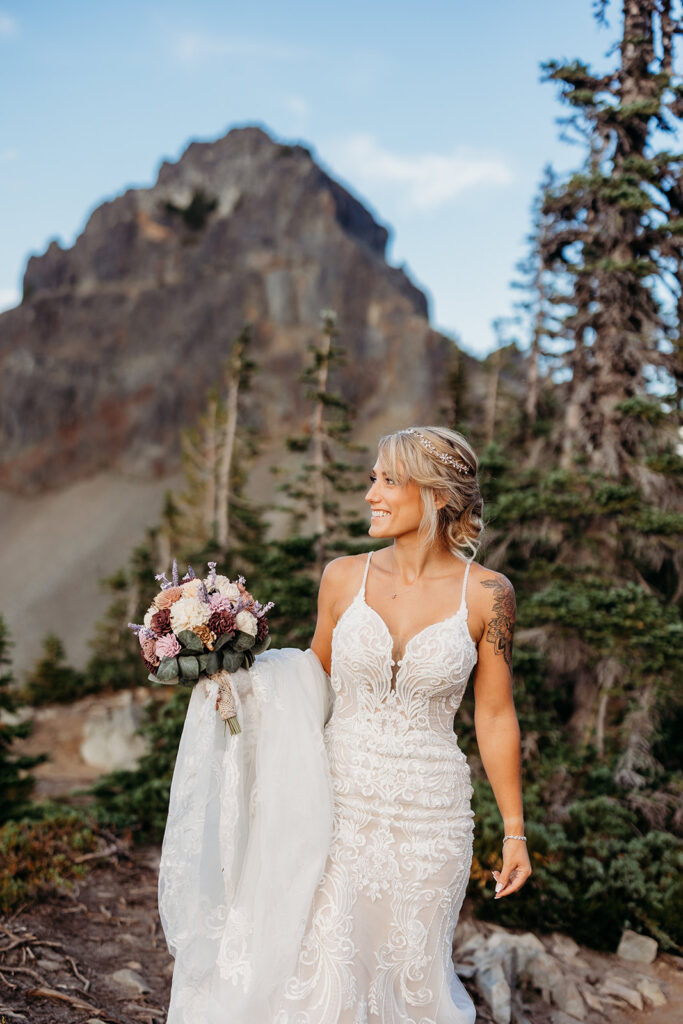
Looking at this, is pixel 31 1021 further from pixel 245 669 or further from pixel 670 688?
pixel 670 688

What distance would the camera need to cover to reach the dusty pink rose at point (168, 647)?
2947mm

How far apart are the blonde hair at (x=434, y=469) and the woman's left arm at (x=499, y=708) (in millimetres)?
361

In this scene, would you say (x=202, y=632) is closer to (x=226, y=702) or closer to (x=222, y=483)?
(x=226, y=702)

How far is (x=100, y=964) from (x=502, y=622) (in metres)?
3.67

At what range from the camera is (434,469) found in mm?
3316

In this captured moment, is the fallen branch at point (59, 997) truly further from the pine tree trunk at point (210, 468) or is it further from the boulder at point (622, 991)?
the pine tree trunk at point (210, 468)

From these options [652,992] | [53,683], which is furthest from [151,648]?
[53,683]

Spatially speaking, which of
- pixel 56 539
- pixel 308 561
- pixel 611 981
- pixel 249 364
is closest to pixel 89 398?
pixel 56 539

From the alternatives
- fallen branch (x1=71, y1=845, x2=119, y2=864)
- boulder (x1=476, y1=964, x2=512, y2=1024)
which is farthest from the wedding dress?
fallen branch (x1=71, y1=845, x2=119, y2=864)

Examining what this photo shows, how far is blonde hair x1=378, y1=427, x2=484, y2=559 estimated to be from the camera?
10.9ft

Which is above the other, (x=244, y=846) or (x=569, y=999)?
(x=244, y=846)

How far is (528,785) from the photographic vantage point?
850 centimetres

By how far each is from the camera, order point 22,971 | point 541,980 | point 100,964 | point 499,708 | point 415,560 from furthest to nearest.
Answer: point 541,980 < point 100,964 < point 22,971 < point 415,560 < point 499,708

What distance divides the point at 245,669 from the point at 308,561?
11189 millimetres
